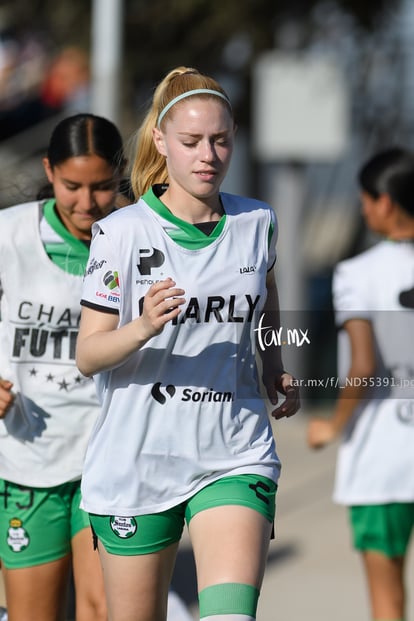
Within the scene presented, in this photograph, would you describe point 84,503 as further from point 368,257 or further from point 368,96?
point 368,96

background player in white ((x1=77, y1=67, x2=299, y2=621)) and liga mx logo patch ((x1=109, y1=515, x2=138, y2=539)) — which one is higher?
background player in white ((x1=77, y1=67, x2=299, y2=621))

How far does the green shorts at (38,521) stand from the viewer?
415 centimetres

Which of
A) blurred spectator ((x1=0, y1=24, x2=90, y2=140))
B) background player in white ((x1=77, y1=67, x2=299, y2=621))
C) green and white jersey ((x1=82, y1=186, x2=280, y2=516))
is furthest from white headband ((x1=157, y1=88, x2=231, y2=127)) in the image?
blurred spectator ((x1=0, y1=24, x2=90, y2=140))

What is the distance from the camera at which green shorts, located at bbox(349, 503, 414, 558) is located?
4832 millimetres

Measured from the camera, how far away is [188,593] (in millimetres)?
6562

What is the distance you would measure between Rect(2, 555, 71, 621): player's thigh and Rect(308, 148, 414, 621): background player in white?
117 cm

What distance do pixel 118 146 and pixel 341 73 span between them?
12.3m

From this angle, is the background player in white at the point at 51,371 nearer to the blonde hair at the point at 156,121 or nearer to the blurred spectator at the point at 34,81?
the blonde hair at the point at 156,121

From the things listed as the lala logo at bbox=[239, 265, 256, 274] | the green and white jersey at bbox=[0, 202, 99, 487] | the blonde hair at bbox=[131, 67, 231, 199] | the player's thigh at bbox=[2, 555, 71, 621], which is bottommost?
the player's thigh at bbox=[2, 555, 71, 621]

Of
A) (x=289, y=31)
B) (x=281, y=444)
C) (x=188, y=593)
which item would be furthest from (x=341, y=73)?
(x=188, y=593)

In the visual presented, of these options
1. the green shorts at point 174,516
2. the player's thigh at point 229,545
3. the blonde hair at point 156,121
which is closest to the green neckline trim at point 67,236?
the blonde hair at point 156,121

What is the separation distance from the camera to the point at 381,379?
460 centimetres

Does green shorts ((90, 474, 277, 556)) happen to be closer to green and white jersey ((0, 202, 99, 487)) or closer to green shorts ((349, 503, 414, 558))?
green and white jersey ((0, 202, 99, 487))

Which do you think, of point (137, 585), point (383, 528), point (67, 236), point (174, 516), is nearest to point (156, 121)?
point (67, 236)
